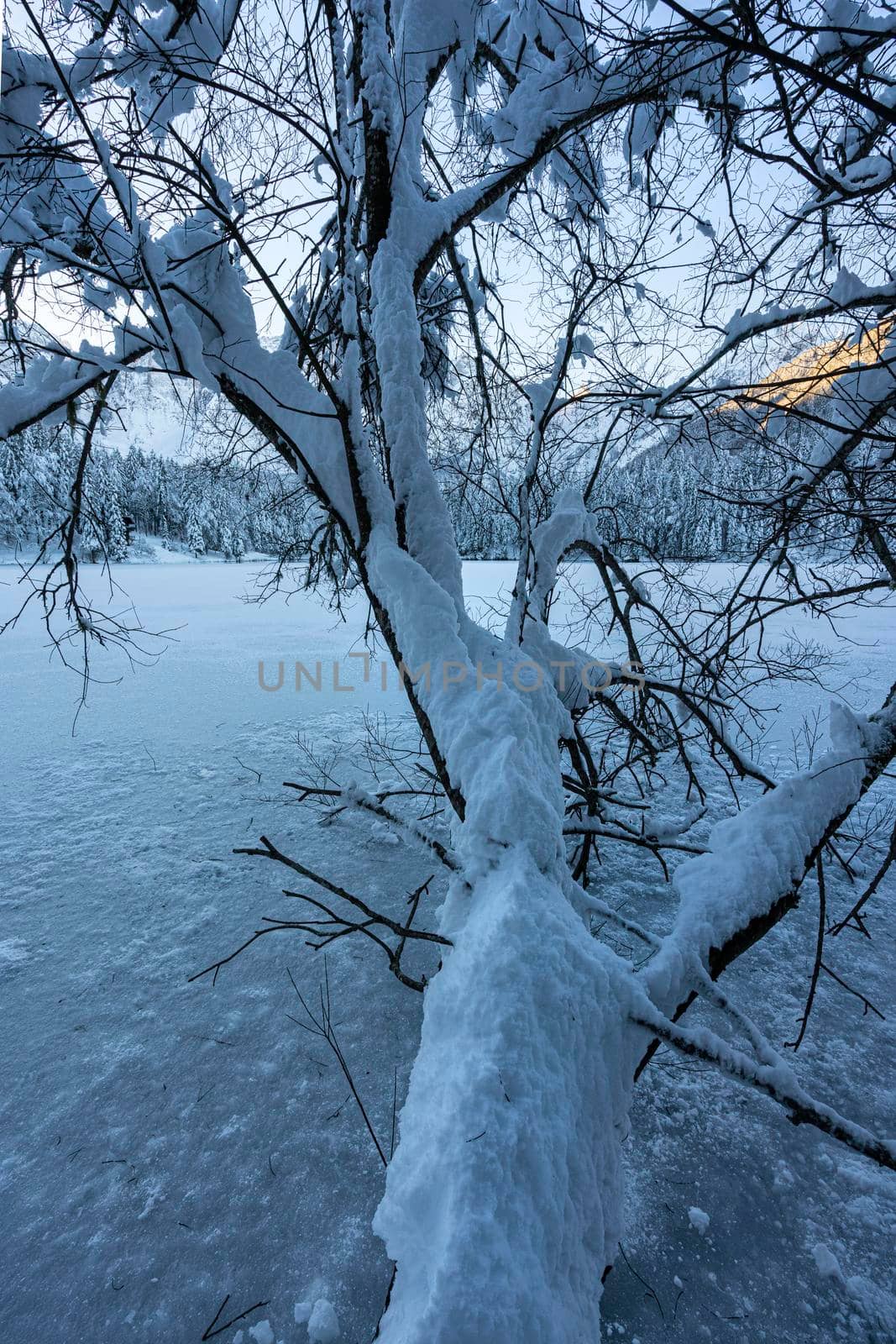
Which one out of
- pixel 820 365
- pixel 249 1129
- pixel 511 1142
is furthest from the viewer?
pixel 249 1129

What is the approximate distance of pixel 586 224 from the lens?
3.62 m

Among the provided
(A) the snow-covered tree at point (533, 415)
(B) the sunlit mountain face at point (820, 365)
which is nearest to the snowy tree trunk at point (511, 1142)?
(A) the snow-covered tree at point (533, 415)

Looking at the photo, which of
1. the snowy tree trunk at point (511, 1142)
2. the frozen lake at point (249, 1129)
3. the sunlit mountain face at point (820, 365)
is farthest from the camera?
the sunlit mountain face at point (820, 365)

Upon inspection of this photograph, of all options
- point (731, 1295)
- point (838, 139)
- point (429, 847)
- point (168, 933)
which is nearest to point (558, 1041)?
point (429, 847)

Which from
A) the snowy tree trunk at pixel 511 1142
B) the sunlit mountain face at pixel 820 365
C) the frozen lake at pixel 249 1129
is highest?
the sunlit mountain face at pixel 820 365

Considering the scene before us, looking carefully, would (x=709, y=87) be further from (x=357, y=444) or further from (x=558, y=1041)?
(x=558, y=1041)

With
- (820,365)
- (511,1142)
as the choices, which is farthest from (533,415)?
(511,1142)

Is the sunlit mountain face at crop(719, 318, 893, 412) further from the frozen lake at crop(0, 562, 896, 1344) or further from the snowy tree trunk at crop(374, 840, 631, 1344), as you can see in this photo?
the frozen lake at crop(0, 562, 896, 1344)

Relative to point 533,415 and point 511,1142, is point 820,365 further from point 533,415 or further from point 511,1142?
point 511,1142

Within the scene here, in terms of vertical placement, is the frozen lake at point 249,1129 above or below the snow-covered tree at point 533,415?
below

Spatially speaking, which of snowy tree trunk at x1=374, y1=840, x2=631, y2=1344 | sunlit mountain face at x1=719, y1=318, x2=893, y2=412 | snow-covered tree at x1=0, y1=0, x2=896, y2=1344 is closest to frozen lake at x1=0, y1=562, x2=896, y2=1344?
snow-covered tree at x1=0, y1=0, x2=896, y2=1344

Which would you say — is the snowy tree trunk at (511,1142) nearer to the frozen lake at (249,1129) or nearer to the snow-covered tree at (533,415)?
the snow-covered tree at (533,415)

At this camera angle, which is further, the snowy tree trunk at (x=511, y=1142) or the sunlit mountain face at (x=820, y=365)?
the sunlit mountain face at (x=820, y=365)

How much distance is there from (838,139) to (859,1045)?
4661 millimetres
